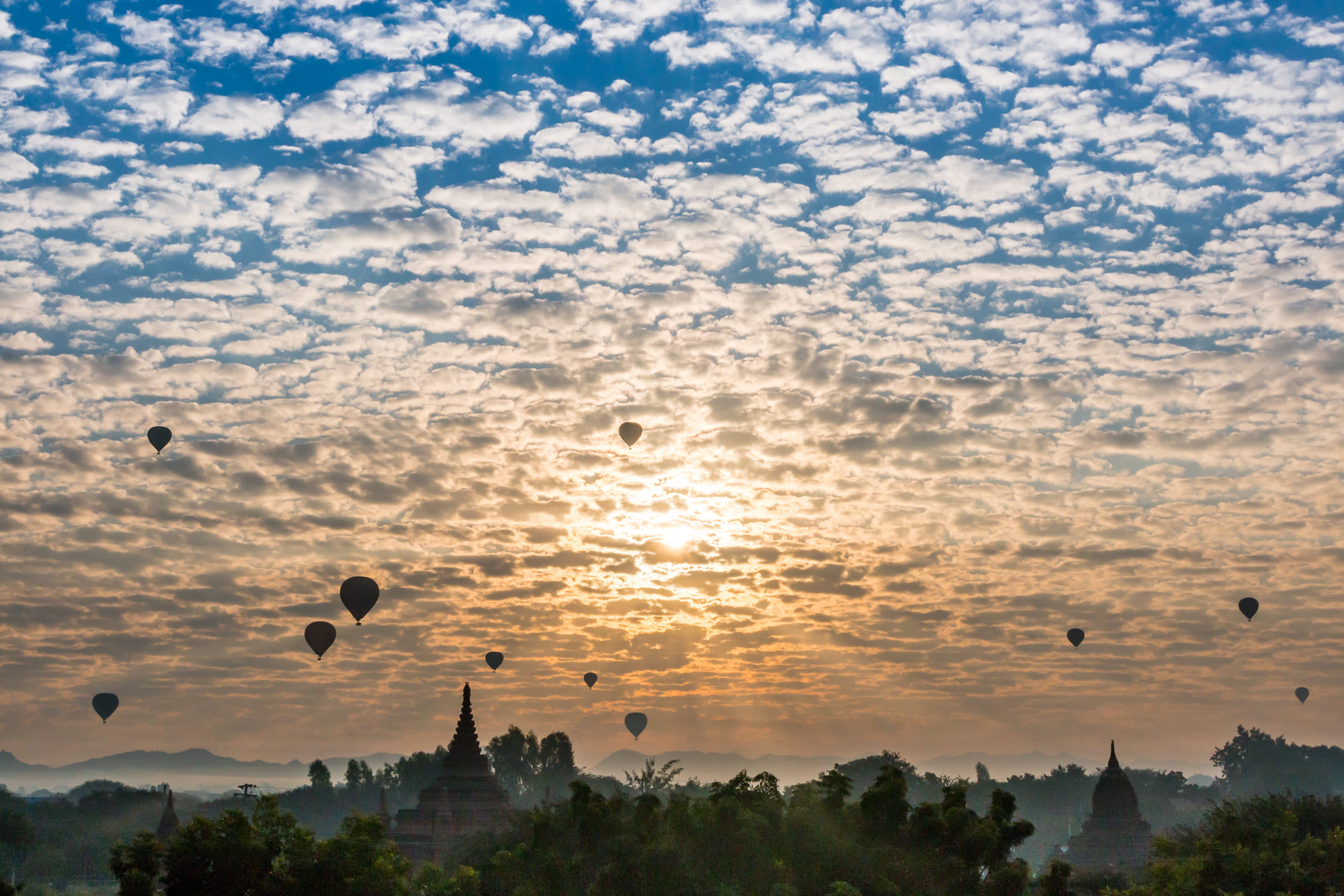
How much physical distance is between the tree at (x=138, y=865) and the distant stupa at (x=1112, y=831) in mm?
98023

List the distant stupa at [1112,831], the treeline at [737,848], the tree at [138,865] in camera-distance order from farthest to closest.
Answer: the distant stupa at [1112,831], the treeline at [737,848], the tree at [138,865]

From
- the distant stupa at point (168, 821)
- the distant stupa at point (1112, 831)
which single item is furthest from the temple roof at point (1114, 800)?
the distant stupa at point (168, 821)

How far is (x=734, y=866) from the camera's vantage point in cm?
4375

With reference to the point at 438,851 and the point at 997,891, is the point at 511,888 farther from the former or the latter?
the point at 438,851

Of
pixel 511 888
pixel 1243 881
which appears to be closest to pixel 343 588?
pixel 511 888

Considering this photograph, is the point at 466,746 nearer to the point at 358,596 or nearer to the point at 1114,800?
the point at 358,596

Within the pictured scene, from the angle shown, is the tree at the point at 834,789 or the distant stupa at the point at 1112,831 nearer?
the tree at the point at 834,789

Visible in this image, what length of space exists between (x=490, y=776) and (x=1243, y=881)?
66.7m

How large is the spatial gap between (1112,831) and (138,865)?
4220 inches

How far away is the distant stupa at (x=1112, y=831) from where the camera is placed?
114m

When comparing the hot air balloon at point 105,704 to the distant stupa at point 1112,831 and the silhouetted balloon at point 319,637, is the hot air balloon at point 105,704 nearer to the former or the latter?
the silhouetted balloon at point 319,637

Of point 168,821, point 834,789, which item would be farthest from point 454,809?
point 834,789

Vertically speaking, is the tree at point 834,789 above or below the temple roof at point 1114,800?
above

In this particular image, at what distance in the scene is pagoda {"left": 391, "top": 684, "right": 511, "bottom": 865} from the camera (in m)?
87.7
